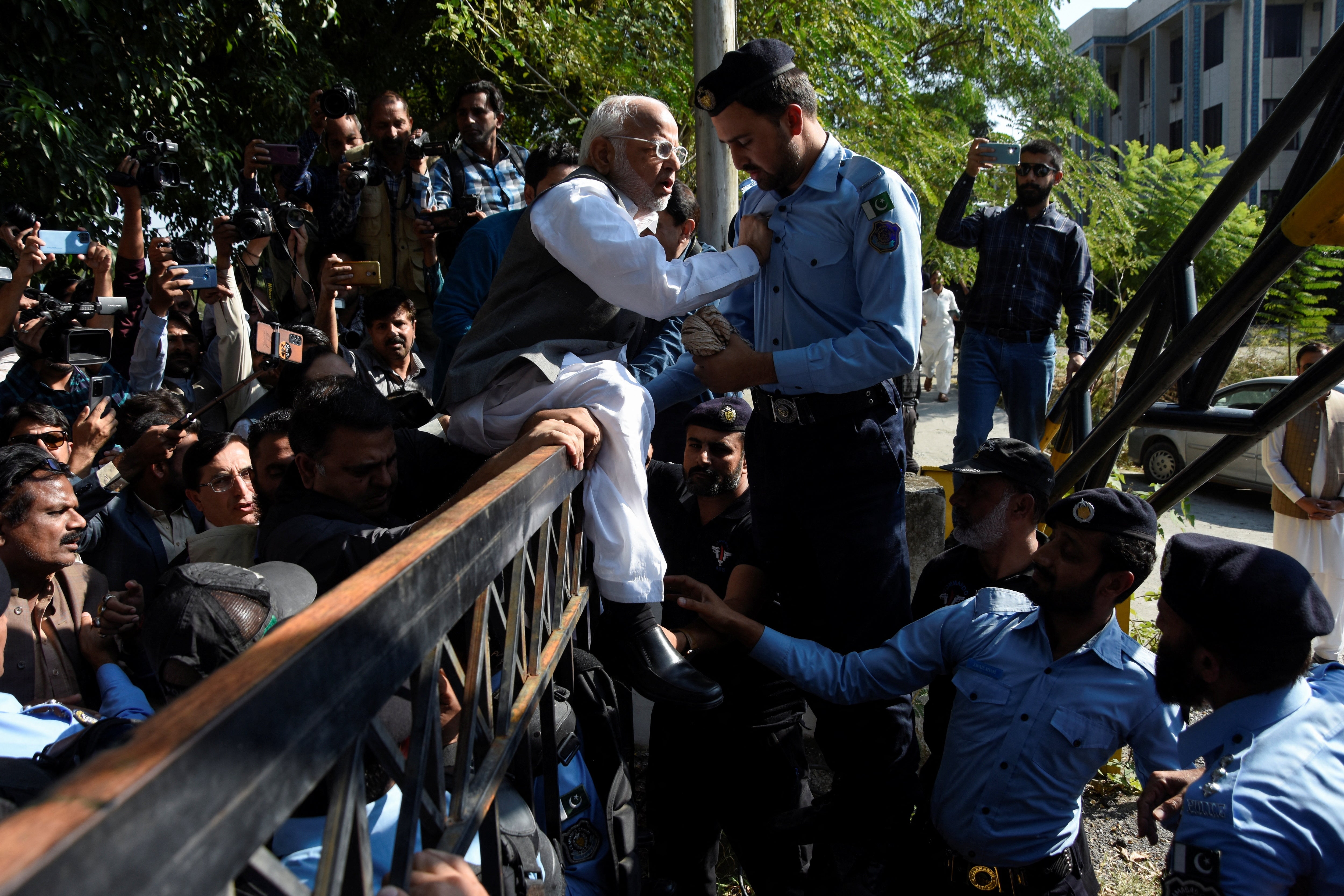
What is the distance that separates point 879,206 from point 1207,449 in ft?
25.8

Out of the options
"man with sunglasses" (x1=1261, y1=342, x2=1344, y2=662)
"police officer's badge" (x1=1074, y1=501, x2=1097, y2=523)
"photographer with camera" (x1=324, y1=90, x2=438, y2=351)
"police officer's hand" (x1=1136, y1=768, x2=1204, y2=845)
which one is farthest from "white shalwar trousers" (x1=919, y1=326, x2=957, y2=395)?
"police officer's hand" (x1=1136, y1=768, x2=1204, y2=845)

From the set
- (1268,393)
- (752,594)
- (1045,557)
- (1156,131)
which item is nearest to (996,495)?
(1045,557)

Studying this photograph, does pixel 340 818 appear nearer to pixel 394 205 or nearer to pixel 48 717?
pixel 48 717

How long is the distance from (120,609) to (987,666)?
2.57 meters

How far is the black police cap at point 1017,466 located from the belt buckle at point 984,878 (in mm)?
1134

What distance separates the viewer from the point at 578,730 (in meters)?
2.99

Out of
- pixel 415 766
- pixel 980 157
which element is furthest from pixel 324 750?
pixel 980 157

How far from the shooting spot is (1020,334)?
17.0 feet

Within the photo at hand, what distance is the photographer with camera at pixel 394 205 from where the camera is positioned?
15.8ft

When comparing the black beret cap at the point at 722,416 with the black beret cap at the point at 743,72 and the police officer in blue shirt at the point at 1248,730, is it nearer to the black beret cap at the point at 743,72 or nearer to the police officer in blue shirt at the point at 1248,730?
the black beret cap at the point at 743,72

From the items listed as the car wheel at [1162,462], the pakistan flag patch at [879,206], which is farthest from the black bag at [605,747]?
the car wheel at [1162,462]

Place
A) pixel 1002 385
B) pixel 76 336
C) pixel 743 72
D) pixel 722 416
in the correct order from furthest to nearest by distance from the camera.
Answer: pixel 1002 385, pixel 76 336, pixel 722 416, pixel 743 72

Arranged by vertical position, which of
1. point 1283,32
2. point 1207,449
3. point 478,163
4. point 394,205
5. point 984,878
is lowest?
point 1207,449

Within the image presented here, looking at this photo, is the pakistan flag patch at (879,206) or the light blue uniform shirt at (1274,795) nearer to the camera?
the light blue uniform shirt at (1274,795)
